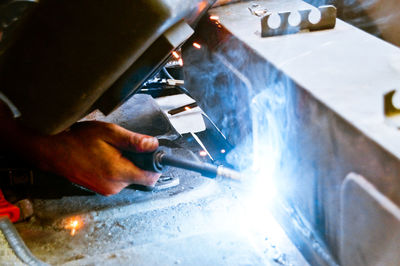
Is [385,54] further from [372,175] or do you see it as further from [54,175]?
[54,175]

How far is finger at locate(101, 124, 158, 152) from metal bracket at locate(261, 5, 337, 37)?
20.6 inches

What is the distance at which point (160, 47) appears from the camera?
1.01 m

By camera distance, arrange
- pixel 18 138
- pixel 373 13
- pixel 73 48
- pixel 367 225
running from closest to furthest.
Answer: pixel 367 225
pixel 73 48
pixel 18 138
pixel 373 13

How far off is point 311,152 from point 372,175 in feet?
0.73

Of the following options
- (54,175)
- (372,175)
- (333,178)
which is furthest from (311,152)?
(54,175)

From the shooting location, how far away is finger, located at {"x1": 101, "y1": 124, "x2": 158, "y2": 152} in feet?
3.92

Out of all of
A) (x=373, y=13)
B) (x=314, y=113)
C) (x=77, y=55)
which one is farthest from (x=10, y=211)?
(x=373, y=13)

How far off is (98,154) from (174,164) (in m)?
0.24

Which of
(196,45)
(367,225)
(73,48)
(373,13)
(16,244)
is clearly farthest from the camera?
(373,13)

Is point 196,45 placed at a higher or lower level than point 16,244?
higher

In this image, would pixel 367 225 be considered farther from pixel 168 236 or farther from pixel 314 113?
pixel 168 236

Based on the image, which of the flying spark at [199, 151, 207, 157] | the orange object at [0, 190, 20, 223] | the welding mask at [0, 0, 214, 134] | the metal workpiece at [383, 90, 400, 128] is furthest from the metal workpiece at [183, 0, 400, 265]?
the orange object at [0, 190, 20, 223]

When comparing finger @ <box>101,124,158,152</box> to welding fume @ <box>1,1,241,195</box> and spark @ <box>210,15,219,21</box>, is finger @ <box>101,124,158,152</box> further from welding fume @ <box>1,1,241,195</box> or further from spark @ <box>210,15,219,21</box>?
spark @ <box>210,15,219,21</box>

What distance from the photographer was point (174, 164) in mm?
1186
